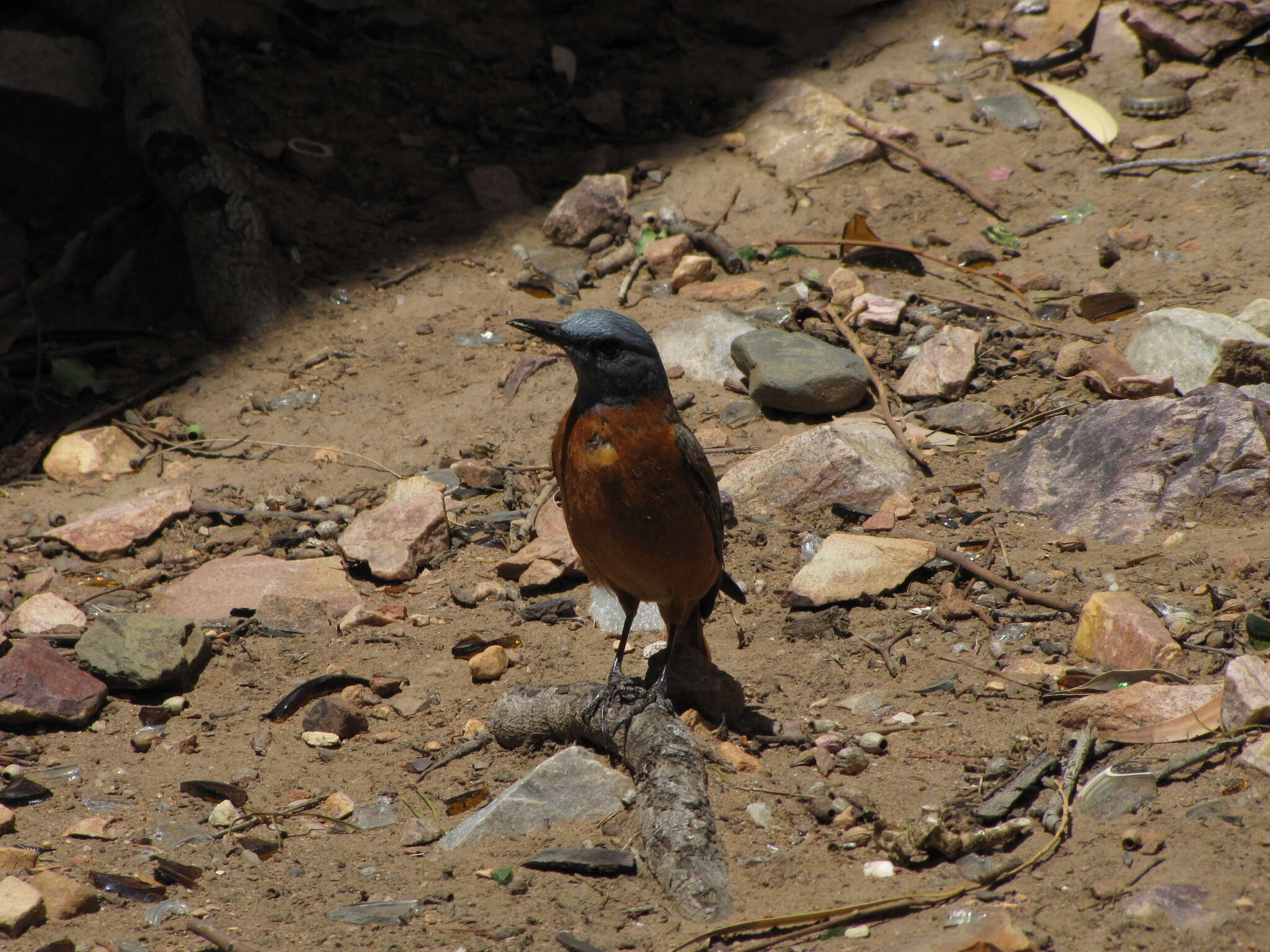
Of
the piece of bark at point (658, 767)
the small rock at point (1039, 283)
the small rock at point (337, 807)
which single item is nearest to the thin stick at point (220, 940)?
the small rock at point (337, 807)

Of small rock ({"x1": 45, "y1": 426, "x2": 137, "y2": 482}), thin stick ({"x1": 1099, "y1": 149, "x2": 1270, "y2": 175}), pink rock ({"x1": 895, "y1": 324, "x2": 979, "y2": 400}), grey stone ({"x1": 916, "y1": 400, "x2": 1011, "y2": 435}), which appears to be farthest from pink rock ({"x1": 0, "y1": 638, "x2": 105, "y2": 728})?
thin stick ({"x1": 1099, "y1": 149, "x2": 1270, "y2": 175})

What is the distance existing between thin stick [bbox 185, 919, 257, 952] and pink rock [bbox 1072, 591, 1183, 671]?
3.08m

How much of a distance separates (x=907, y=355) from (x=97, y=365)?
5268 mm

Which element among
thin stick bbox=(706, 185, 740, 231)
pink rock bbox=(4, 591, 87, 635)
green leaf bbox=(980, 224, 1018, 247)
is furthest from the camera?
thin stick bbox=(706, 185, 740, 231)

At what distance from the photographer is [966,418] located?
609cm

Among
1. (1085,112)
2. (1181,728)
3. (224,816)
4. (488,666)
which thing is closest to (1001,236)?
(1085,112)

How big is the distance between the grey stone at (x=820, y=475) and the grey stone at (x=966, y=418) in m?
0.46

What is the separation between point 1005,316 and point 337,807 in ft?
16.1

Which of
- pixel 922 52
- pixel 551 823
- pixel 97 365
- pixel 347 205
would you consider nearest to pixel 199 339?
pixel 97 365

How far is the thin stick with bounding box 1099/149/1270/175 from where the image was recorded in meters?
7.41

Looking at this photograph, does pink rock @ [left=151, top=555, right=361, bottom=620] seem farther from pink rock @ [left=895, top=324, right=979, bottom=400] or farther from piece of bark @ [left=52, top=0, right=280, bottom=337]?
pink rock @ [left=895, top=324, right=979, bottom=400]

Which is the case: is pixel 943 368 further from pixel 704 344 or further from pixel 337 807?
pixel 337 807

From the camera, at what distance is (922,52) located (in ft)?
30.2

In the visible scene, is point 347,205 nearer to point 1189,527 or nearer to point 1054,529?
point 1054,529
